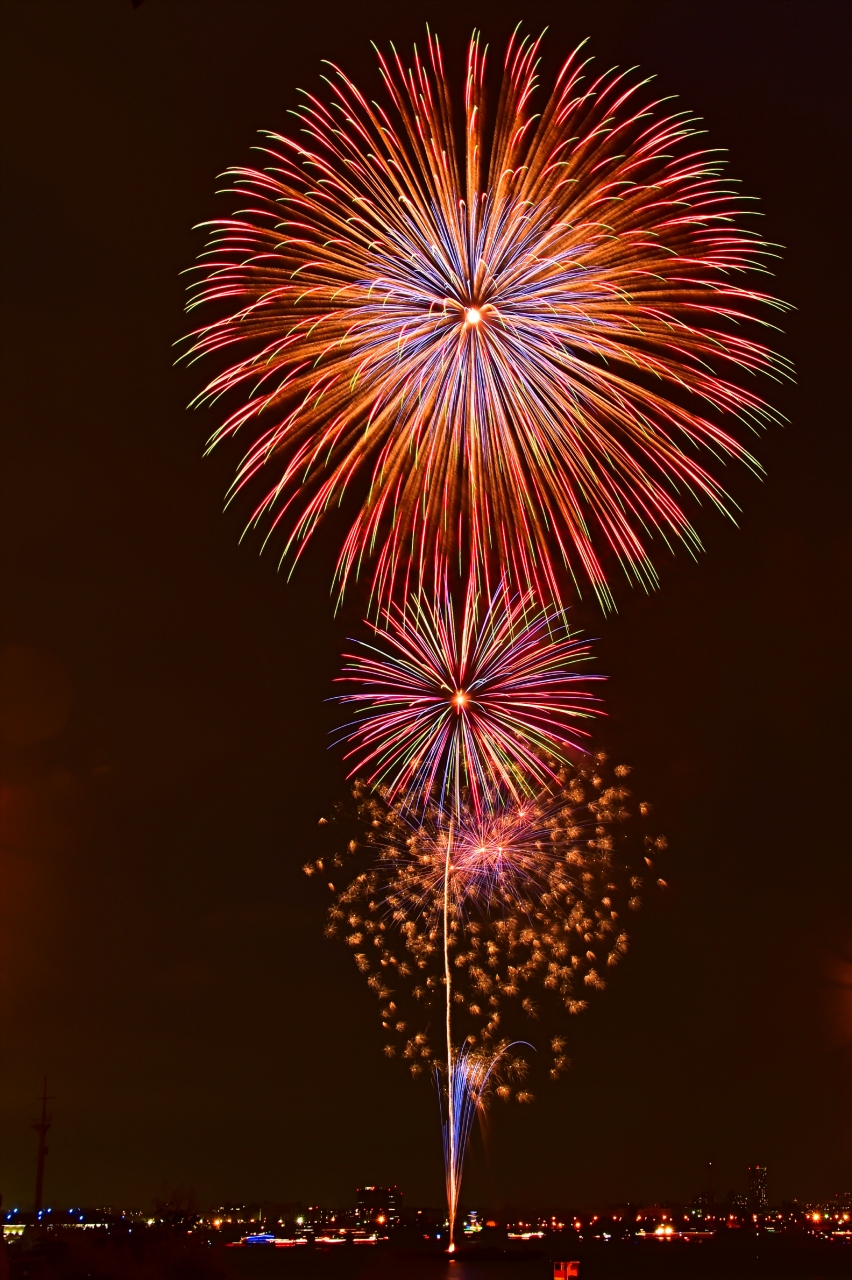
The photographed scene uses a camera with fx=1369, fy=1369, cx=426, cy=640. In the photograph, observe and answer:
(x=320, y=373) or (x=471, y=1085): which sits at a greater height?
(x=320, y=373)

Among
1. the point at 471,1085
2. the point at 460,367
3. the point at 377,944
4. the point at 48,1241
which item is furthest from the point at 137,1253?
the point at 460,367

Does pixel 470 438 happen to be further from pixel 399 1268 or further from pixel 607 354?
pixel 399 1268

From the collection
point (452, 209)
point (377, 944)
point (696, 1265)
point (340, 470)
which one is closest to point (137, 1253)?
point (377, 944)

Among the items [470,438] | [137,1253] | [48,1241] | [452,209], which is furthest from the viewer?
[48,1241]

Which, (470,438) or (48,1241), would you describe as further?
(48,1241)

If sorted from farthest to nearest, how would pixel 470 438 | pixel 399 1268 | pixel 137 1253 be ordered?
1. pixel 399 1268
2. pixel 137 1253
3. pixel 470 438

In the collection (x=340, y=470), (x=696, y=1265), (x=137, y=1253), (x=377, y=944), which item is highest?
(x=340, y=470)

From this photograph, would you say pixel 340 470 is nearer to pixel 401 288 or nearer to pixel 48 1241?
pixel 401 288

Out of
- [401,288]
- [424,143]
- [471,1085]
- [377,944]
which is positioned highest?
[424,143]

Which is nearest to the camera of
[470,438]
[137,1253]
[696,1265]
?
[470,438]
